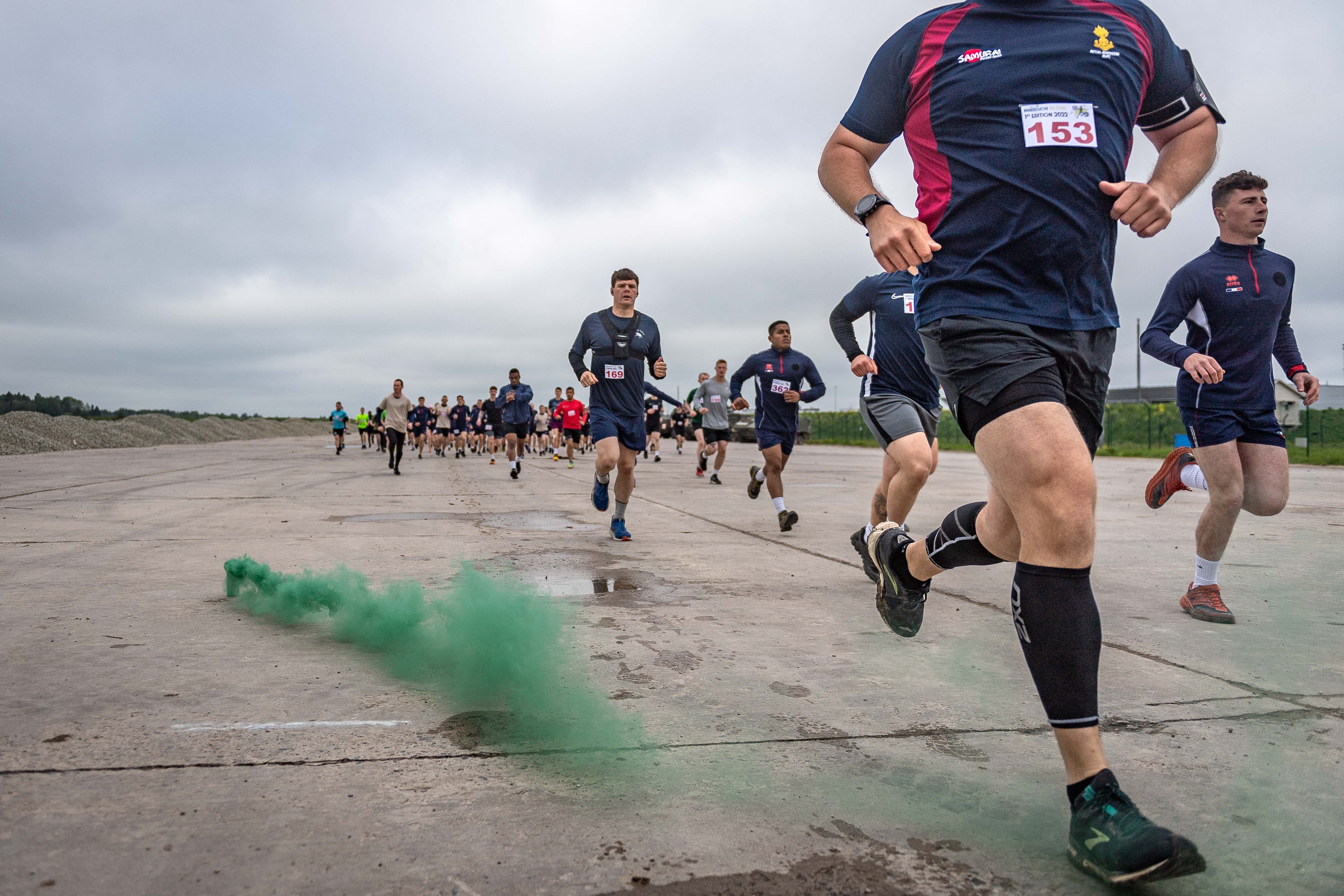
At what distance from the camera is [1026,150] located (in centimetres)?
213

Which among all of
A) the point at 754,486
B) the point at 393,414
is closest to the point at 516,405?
the point at 393,414

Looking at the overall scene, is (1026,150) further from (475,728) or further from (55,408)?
(55,408)

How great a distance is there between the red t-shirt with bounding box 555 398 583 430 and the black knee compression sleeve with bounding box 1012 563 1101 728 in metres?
20.5

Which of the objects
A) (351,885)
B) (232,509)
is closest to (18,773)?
(351,885)

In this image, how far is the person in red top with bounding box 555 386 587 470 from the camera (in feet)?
72.9

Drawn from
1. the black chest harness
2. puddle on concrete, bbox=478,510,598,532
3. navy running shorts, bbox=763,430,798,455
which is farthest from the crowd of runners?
navy running shorts, bbox=763,430,798,455

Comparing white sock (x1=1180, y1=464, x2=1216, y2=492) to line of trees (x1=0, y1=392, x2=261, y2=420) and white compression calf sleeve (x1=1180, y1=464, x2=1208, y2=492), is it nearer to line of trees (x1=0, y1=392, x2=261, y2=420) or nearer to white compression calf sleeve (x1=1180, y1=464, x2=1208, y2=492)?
white compression calf sleeve (x1=1180, y1=464, x2=1208, y2=492)

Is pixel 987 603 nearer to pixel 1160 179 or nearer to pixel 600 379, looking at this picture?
pixel 1160 179

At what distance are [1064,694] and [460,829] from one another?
1.21m

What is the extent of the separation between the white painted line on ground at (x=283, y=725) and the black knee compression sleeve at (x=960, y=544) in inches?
60.1

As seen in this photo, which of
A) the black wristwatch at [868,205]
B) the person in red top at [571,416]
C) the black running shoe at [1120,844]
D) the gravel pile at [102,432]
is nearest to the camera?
the black running shoe at [1120,844]

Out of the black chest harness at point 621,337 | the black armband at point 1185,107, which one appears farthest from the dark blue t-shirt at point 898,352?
the black armband at point 1185,107

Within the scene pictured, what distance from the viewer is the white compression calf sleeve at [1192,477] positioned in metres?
4.58

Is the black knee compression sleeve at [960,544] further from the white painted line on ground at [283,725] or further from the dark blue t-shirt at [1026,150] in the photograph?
the white painted line on ground at [283,725]
